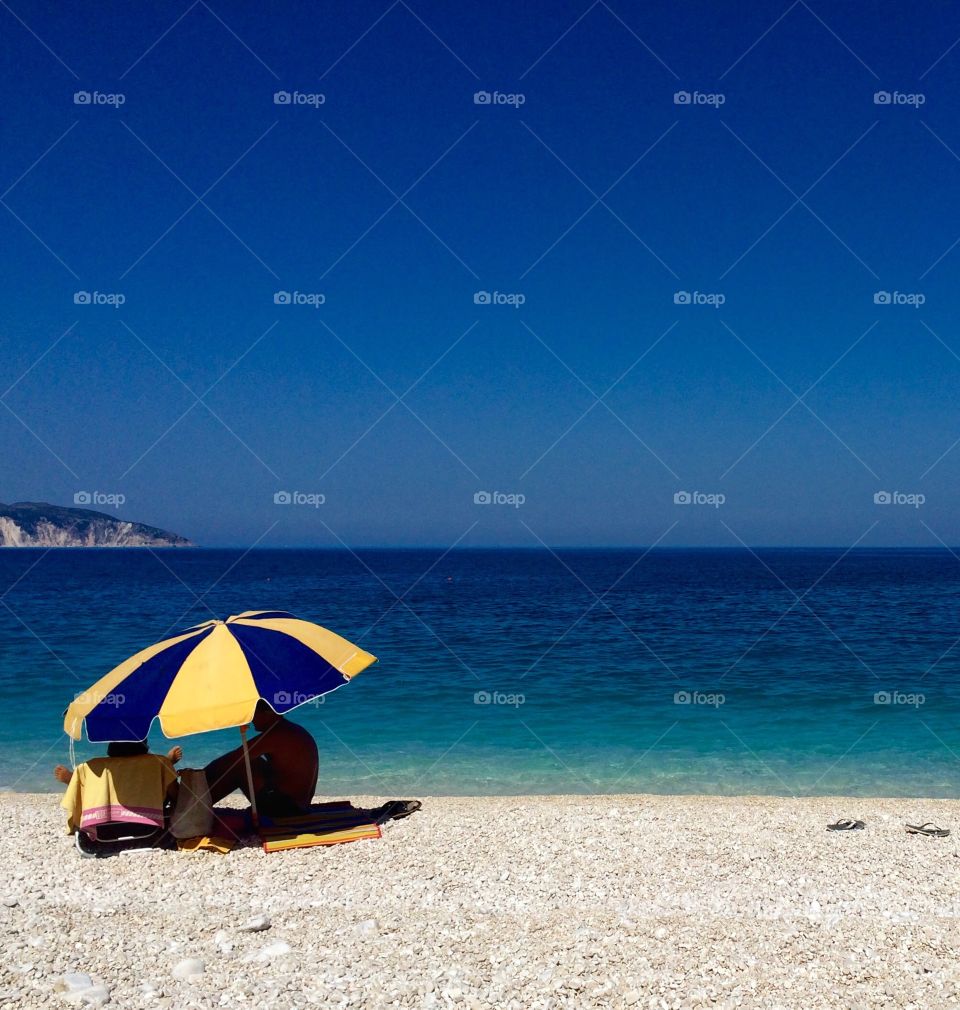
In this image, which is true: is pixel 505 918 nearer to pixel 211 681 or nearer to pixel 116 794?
pixel 211 681

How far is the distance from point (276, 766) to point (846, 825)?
6.31 meters

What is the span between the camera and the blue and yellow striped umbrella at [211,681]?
7.68m

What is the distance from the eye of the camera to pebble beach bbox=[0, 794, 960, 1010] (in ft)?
17.5

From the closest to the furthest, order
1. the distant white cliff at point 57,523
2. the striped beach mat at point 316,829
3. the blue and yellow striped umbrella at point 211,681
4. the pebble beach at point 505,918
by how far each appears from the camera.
→ the pebble beach at point 505,918, the blue and yellow striped umbrella at point 211,681, the striped beach mat at point 316,829, the distant white cliff at point 57,523

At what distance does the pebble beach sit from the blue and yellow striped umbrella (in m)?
1.38

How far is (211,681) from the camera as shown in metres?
7.86

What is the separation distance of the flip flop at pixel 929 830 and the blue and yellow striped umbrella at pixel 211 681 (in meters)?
6.33

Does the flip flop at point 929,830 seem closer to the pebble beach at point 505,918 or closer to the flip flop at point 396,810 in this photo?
the pebble beach at point 505,918

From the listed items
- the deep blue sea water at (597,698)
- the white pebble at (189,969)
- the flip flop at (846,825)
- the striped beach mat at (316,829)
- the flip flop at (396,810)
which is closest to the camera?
the white pebble at (189,969)

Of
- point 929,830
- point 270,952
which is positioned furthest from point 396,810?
point 929,830

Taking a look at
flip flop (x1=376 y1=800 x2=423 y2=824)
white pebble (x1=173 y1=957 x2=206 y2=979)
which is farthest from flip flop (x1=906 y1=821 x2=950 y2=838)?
white pebble (x1=173 y1=957 x2=206 y2=979)

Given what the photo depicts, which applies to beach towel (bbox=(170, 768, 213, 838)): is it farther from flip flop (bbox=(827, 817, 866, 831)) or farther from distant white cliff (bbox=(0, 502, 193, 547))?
distant white cliff (bbox=(0, 502, 193, 547))

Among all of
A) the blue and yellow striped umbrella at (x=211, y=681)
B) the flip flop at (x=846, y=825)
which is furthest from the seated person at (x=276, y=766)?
the flip flop at (x=846, y=825)

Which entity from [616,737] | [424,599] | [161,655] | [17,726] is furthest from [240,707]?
[424,599]
